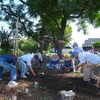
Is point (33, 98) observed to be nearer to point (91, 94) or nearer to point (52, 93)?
point (52, 93)

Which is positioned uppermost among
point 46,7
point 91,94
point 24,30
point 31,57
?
point 46,7

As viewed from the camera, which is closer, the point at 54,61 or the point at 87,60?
the point at 87,60

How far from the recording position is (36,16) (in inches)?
413

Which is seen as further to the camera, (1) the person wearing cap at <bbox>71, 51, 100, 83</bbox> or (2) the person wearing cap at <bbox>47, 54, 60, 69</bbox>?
(2) the person wearing cap at <bbox>47, 54, 60, 69</bbox>

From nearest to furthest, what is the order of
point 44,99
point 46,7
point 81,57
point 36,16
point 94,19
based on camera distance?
point 44,99 < point 81,57 < point 36,16 < point 46,7 < point 94,19

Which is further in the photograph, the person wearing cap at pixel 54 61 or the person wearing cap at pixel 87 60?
the person wearing cap at pixel 54 61

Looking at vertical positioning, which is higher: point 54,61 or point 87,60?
point 87,60

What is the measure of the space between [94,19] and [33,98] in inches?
445

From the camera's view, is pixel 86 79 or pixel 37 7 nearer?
pixel 86 79

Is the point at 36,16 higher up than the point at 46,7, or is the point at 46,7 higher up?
the point at 46,7

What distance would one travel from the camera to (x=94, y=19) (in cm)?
1267

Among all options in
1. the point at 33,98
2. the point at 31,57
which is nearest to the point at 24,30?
the point at 31,57

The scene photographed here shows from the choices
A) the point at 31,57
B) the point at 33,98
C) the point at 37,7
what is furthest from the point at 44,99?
the point at 37,7

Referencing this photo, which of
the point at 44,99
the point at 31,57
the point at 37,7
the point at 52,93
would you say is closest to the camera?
the point at 44,99
